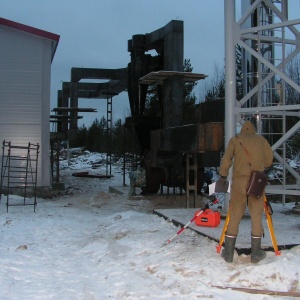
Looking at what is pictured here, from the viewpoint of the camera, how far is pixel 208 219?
341 inches

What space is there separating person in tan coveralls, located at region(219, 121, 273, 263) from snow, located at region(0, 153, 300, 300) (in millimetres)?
265

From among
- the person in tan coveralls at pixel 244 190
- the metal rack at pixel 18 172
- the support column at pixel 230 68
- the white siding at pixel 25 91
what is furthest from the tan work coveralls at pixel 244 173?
the white siding at pixel 25 91

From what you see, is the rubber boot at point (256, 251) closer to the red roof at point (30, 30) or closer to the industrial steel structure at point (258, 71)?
the industrial steel structure at point (258, 71)

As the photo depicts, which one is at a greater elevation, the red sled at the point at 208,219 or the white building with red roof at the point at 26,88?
the white building with red roof at the point at 26,88

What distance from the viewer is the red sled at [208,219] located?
28.3 ft

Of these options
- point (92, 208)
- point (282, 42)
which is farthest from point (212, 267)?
point (92, 208)

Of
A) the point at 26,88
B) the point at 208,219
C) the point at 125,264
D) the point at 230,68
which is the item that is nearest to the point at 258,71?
the point at 230,68

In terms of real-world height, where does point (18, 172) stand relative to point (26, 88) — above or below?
below

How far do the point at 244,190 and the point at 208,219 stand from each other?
2.15 meters

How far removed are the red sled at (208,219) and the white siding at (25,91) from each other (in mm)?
10346

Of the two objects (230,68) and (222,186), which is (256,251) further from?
(230,68)

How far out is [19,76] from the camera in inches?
703

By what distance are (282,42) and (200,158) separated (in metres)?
6.24

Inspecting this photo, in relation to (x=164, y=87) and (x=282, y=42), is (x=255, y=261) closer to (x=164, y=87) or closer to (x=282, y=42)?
(x=282, y=42)
